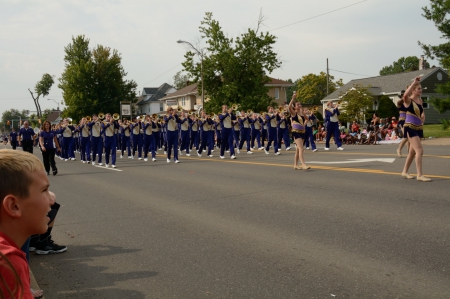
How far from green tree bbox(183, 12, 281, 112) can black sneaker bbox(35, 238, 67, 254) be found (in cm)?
4659

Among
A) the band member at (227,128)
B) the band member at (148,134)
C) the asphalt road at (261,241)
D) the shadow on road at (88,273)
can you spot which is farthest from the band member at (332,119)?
the shadow on road at (88,273)

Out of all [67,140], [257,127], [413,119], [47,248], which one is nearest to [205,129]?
[257,127]

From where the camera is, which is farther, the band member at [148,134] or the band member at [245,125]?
the band member at [245,125]

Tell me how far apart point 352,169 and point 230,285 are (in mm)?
9214

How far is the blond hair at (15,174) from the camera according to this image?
1887 millimetres

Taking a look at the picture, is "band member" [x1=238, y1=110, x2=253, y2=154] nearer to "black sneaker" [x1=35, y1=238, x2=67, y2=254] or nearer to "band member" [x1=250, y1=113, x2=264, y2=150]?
"band member" [x1=250, y1=113, x2=264, y2=150]

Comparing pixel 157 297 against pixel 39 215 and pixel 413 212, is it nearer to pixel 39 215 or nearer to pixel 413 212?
pixel 39 215

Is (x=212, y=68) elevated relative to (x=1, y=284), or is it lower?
elevated

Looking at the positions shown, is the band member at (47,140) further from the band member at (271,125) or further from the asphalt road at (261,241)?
the band member at (271,125)

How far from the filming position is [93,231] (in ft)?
26.2

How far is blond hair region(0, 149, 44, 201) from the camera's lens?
1887 mm

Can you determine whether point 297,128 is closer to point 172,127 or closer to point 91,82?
point 172,127

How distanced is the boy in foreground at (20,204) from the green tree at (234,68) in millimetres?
51365

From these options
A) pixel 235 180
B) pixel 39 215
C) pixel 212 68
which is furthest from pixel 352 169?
pixel 212 68
